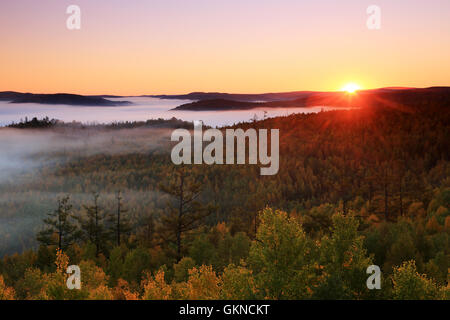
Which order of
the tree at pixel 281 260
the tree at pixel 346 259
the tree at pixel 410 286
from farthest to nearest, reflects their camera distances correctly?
the tree at pixel 346 259 → the tree at pixel 410 286 → the tree at pixel 281 260

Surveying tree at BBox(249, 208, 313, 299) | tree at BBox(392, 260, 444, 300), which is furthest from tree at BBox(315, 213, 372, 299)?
tree at BBox(249, 208, 313, 299)

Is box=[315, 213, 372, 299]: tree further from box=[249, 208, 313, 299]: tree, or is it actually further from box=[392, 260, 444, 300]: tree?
box=[249, 208, 313, 299]: tree

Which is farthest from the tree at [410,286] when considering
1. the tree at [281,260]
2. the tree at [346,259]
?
the tree at [281,260]

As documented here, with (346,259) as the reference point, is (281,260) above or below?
above

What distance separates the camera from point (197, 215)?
52.6 m

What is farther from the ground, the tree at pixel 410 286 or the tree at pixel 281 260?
the tree at pixel 281 260

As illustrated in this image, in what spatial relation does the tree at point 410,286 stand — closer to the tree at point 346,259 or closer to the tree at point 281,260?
the tree at point 346,259

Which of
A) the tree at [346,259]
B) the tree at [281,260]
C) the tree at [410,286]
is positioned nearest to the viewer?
the tree at [281,260]

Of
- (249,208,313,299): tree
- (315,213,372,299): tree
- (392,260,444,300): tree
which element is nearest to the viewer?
(249,208,313,299): tree

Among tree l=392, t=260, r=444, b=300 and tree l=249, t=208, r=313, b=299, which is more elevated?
tree l=249, t=208, r=313, b=299

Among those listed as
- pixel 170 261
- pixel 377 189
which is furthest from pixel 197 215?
pixel 377 189

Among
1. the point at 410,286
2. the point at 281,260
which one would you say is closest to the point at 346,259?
the point at 410,286

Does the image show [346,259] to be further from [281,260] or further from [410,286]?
[281,260]
